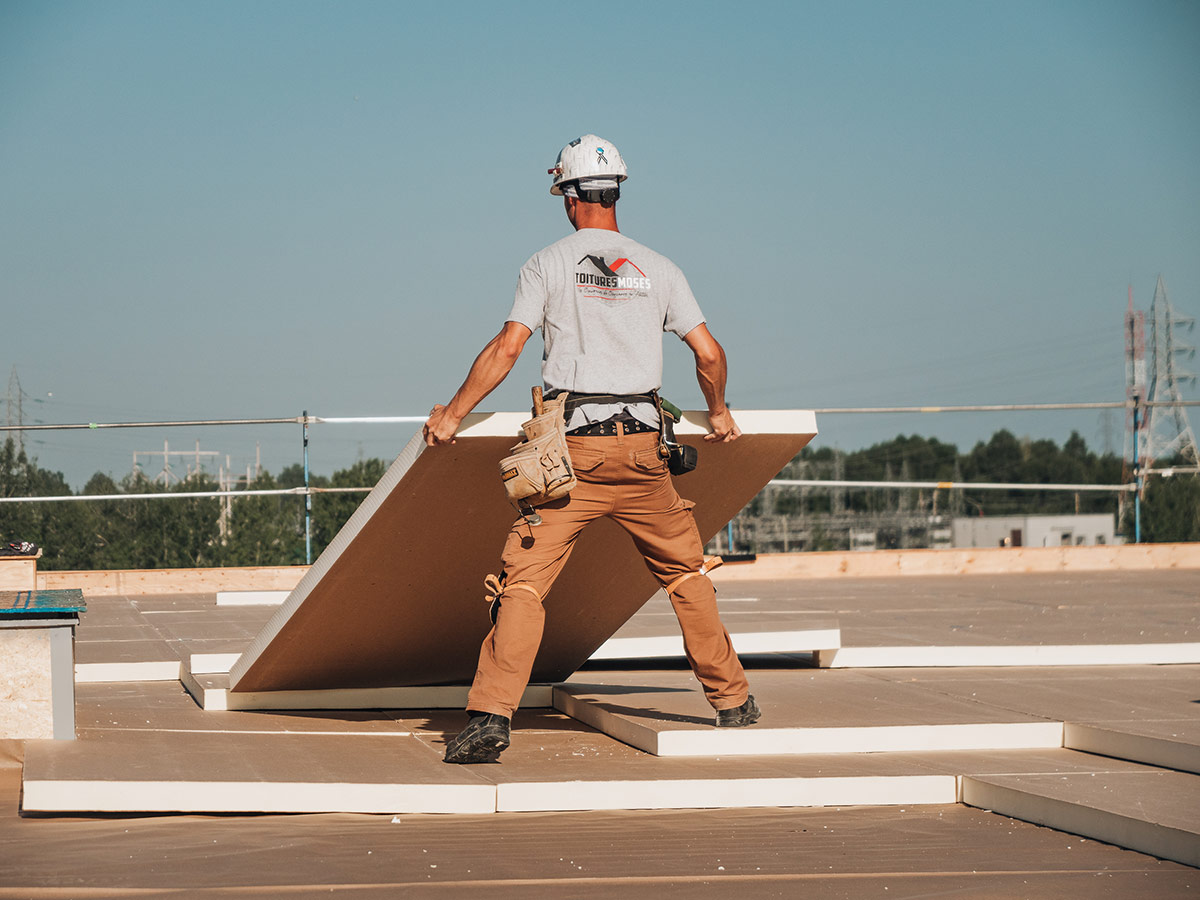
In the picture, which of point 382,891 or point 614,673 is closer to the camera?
point 382,891

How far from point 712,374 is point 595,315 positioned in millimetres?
377

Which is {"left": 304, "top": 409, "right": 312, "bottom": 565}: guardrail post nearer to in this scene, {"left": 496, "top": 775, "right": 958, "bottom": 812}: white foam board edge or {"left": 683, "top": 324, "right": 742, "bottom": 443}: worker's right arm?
{"left": 683, "top": 324, "right": 742, "bottom": 443}: worker's right arm

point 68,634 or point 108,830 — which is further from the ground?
point 68,634

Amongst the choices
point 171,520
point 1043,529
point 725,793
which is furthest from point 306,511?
point 1043,529

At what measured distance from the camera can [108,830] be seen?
8.57ft

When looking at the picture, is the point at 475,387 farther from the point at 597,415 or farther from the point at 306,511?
the point at 306,511

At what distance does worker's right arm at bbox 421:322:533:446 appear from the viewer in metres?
3.02

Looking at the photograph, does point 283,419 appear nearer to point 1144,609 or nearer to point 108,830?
point 1144,609

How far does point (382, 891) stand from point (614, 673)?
275cm

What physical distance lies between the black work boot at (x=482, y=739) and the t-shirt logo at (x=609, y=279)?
1.08 m

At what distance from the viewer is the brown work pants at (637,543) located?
10.1 feet

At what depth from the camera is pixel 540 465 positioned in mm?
2984

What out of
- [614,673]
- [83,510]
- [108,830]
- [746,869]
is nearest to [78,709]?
[108,830]

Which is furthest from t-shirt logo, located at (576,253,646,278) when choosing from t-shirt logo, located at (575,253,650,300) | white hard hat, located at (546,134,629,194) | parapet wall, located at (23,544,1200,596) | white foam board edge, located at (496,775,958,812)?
parapet wall, located at (23,544,1200,596)
